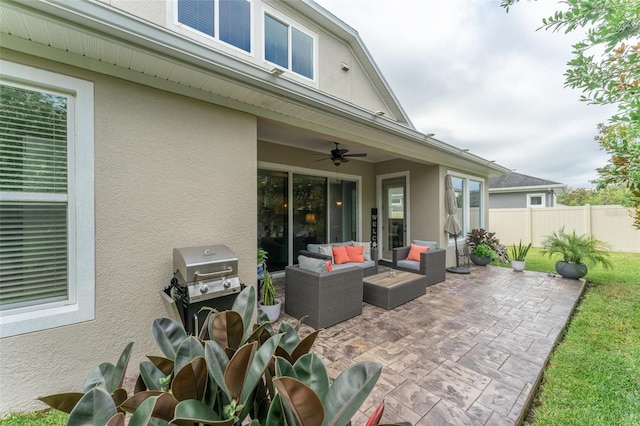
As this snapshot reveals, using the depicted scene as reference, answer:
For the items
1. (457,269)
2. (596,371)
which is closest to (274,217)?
(457,269)

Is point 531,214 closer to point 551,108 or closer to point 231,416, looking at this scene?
point 551,108

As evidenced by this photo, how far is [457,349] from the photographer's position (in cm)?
317

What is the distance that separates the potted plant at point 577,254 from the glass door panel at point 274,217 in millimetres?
6963

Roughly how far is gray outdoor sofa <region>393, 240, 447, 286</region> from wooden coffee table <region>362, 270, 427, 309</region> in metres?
0.67

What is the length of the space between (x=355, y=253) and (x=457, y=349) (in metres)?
3.23

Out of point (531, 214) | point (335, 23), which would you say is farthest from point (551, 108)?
point (531, 214)

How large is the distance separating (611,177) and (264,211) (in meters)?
6.03

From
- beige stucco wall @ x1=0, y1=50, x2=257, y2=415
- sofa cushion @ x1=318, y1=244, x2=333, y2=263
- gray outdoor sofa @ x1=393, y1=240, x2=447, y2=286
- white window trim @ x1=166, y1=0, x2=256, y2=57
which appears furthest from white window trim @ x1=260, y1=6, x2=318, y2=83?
gray outdoor sofa @ x1=393, y1=240, x2=447, y2=286

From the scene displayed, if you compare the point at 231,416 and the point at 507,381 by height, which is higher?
the point at 231,416

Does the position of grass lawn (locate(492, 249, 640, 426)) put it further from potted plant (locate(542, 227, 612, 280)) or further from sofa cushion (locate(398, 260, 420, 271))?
sofa cushion (locate(398, 260, 420, 271))

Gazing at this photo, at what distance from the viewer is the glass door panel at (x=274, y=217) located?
21.5 ft

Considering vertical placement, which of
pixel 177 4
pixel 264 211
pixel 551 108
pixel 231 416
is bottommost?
pixel 231 416

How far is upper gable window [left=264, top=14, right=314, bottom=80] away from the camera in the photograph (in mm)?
5711

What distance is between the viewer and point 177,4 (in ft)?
14.8
